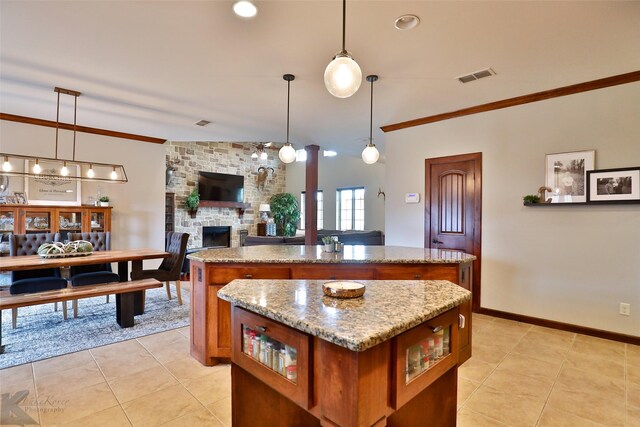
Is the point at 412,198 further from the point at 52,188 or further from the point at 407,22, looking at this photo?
the point at 52,188

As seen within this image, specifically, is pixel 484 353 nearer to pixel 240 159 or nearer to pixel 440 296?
pixel 440 296

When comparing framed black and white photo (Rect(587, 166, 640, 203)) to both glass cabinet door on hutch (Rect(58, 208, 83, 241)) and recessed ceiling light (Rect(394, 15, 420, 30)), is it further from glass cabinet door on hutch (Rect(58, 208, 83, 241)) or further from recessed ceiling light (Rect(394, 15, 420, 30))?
glass cabinet door on hutch (Rect(58, 208, 83, 241))

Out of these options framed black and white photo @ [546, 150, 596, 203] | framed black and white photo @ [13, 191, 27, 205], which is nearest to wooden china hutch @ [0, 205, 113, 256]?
framed black and white photo @ [13, 191, 27, 205]

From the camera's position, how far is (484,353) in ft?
9.26

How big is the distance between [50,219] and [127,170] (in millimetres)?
1303

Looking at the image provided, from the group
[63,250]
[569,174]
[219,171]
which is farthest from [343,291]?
[219,171]

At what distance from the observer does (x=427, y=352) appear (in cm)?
124

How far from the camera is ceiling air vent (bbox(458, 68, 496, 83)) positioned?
297 cm

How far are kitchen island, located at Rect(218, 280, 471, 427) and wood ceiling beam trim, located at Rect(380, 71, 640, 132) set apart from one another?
3.03 meters

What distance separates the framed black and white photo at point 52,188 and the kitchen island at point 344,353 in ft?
14.9

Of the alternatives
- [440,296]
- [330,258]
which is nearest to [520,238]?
[330,258]

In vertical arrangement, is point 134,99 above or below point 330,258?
above

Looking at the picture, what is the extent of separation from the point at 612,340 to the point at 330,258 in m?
2.93

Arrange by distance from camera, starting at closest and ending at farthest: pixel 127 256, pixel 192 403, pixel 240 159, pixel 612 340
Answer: pixel 192 403 → pixel 612 340 → pixel 127 256 → pixel 240 159
